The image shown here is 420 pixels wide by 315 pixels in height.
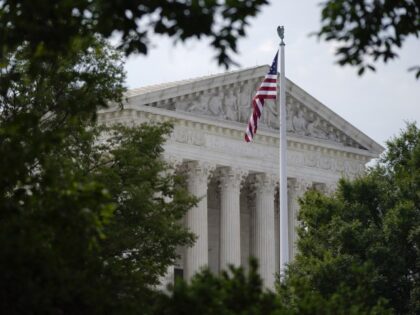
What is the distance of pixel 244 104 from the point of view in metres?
85.9

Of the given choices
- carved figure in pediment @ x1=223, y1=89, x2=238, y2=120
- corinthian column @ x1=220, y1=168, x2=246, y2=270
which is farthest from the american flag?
carved figure in pediment @ x1=223, y1=89, x2=238, y2=120

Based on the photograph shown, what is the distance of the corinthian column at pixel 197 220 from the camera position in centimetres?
8119

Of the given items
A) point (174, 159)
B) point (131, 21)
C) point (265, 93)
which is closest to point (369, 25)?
point (131, 21)

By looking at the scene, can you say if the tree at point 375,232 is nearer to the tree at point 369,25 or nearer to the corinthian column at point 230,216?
the corinthian column at point 230,216

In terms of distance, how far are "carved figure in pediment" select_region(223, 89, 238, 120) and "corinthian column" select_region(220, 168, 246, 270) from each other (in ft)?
11.5

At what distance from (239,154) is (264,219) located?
15.9 feet

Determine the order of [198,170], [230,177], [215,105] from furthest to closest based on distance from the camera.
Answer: [230,177] < [215,105] < [198,170]

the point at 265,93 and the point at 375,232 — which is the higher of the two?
the point at 265,93

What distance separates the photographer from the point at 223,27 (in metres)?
21.4

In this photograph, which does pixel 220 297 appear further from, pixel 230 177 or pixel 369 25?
pixel 230 177

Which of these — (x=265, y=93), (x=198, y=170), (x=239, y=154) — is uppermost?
(x=239, y=154)

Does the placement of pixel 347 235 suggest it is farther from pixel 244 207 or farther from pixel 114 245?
pixel 244 207

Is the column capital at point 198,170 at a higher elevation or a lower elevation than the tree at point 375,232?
higher

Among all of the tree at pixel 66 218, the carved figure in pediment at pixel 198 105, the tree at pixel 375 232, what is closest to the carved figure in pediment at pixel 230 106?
the carved figure in pediment at pixel 198 105
